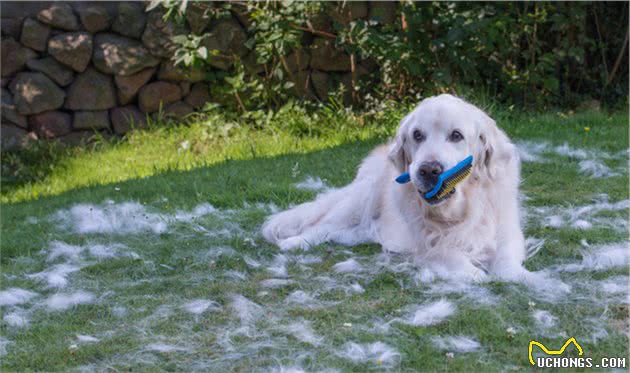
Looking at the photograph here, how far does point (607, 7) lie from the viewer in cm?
838

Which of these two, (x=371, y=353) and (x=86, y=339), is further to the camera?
(x=86, y=339)

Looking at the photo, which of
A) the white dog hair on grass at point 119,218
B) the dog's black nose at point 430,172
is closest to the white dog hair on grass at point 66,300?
the white dog hair on grass at point 119,218

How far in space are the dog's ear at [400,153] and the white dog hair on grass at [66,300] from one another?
1532 millimetres

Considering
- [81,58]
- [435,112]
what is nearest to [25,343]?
[435,112]

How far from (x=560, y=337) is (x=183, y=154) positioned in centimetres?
514

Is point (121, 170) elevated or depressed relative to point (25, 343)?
depressed


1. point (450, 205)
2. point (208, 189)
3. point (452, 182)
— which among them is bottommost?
point (208, 189)

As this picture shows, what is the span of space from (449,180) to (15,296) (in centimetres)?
198

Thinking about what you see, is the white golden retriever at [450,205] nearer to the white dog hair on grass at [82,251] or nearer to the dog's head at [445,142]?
the dog's head at [445,142]

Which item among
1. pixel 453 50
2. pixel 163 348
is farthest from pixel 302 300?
pixel 453 50

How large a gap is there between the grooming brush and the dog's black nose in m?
0.02

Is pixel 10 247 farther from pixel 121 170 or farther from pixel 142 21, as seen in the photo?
pixel 142 21

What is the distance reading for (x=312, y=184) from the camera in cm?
553

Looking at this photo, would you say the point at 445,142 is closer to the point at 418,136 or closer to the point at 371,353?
the point at 418,136
